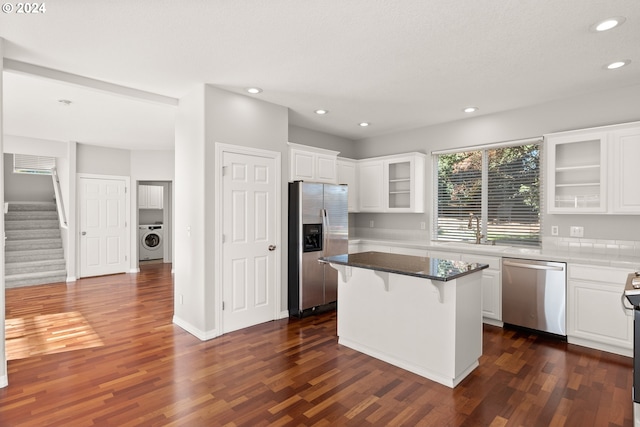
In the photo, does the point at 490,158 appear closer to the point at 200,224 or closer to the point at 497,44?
the point at 497,44

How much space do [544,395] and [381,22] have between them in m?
2.93

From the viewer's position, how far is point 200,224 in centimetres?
369

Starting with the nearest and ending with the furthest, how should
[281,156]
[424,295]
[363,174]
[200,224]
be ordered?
1. [424,295]
2. [200,224]
3. [281,156]
4. [363,174]

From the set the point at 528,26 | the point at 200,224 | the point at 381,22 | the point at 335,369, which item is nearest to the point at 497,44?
the point at 528,26

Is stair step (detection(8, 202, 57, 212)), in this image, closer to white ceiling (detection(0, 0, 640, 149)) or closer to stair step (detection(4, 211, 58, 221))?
stair step (detection(4, 211, 58, 221))

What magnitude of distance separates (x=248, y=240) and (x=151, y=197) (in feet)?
22.7

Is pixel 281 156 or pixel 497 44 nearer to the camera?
pixel 497 44

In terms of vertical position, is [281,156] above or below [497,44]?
below

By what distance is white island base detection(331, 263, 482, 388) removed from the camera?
2.70 meters

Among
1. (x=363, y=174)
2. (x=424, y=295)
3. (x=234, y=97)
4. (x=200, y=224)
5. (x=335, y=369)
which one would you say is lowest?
(x=335, y=369)

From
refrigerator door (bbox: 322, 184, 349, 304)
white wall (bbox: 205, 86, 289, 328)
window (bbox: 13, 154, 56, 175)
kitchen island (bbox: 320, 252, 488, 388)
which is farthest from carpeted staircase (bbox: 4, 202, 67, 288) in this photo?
kitchen island (bbox: 320, 252, 488, 388)

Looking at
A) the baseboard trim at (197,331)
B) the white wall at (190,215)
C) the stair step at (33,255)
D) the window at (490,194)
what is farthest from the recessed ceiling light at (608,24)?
the stair step at (33,255)

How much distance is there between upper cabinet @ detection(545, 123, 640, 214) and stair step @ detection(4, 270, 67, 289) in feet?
26.6

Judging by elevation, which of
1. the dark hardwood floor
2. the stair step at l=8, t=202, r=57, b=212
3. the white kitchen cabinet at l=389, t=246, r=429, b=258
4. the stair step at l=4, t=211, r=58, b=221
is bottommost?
the dark hardwood floor
